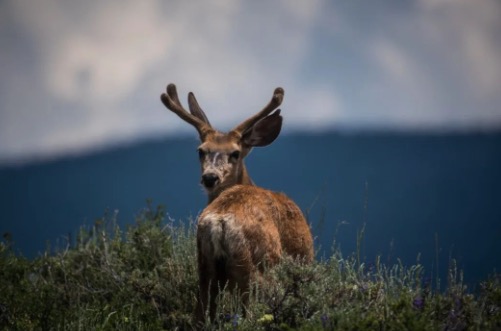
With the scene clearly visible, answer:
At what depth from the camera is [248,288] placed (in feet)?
24.0

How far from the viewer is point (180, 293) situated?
8.65m

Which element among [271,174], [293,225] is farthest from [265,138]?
[271,174]

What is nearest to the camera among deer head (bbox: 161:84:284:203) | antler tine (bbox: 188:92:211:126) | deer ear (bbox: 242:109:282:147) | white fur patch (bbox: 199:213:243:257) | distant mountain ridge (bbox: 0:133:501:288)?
white fur patch (bbox: 199:213:243:257)

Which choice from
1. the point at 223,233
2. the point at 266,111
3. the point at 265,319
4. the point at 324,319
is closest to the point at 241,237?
the point at 223,233

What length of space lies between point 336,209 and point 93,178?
44.7 ft

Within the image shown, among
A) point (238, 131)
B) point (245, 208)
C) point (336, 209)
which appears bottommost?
point (336, 209)

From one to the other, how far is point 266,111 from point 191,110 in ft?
3.25

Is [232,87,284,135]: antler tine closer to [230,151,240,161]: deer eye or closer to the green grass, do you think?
[230,151,240,161]: deer eye

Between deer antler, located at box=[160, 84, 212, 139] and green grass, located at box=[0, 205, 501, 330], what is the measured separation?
42.9 inches

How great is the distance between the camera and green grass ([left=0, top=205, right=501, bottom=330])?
6406 mm

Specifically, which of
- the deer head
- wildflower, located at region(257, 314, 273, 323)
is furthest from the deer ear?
wildflower, located at region(257, 314, 273, 323)

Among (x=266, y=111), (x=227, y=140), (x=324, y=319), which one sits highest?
(x=266, y=111)

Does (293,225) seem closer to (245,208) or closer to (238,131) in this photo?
(245,208)

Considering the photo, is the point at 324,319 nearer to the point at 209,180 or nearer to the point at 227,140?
the point at 209,180
